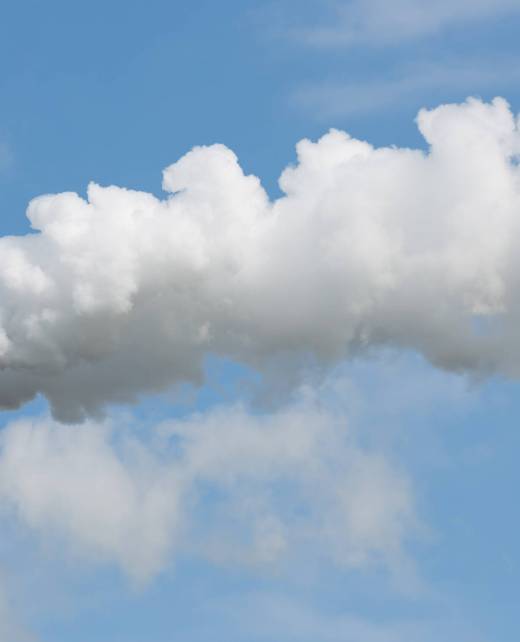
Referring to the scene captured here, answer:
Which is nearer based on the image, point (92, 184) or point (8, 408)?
point (92, 184)

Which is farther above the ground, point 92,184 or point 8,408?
point 92,184

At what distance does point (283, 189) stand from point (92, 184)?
1922 centimetres

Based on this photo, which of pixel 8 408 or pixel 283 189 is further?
pixel 8 408

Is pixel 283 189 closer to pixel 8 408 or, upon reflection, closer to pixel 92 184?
pixel 92 184

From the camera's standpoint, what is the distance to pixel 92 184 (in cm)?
4144

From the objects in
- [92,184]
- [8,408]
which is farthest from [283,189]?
[8,408]

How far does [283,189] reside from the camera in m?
39.0

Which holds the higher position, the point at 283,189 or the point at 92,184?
the point at 92,184

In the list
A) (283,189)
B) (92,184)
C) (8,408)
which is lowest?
(8,408)

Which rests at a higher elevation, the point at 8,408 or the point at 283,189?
the point at 283,189

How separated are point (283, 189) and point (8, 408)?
3985 cm

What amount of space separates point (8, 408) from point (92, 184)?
27775 millimetres
